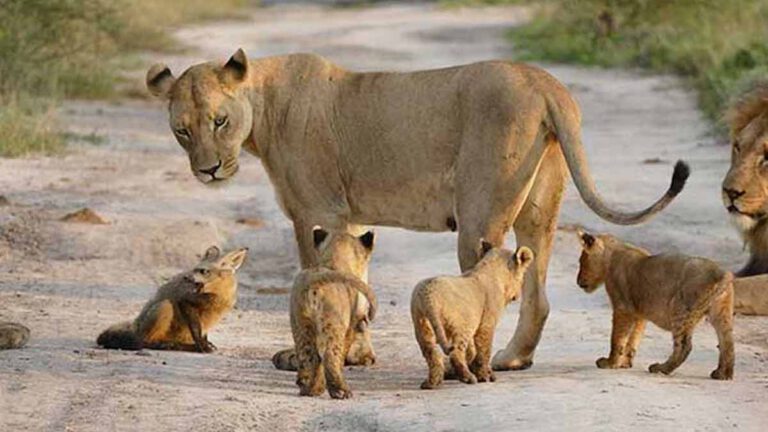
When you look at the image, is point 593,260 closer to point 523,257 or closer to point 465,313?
point 523,257

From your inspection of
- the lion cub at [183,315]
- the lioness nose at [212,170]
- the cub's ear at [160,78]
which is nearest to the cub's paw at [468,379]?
the lion cub at [183,315]

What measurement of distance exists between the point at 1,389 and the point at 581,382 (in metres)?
2.21

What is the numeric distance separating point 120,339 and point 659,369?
2.49 metres

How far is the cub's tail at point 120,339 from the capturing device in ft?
29.7

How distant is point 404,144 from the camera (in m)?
8.79

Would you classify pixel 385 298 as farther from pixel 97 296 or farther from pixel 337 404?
pixel 337 404

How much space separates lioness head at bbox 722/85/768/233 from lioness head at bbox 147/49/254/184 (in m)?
2.17

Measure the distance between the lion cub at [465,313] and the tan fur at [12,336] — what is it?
1.93 m

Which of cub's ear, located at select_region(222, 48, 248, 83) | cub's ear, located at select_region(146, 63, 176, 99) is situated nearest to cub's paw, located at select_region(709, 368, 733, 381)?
cub's ear, located at select_region(222, 48, 248, 83)

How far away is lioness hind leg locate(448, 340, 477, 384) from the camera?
7.74 metres

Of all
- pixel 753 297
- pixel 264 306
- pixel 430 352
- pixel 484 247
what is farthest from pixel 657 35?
pixel 430 352

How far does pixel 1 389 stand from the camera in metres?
7.68

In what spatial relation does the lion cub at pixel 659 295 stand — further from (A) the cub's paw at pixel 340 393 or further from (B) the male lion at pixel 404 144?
(A) the cub's paw at pixel 340 393

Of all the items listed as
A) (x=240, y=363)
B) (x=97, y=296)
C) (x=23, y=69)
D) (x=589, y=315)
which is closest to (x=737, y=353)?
(x=589, y=315)
